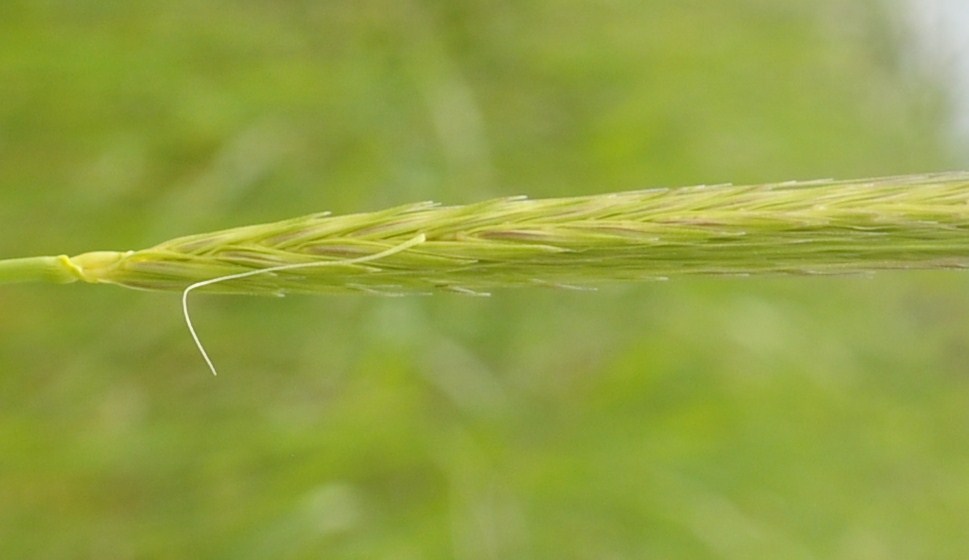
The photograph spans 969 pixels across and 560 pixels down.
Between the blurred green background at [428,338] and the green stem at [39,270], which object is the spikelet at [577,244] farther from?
the blurred green background at [428,338]

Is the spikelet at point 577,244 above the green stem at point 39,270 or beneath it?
beneath

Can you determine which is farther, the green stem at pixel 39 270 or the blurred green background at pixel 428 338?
the blurred green background at pixel 428 338

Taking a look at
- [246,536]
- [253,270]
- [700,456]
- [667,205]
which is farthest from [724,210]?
[700,456]

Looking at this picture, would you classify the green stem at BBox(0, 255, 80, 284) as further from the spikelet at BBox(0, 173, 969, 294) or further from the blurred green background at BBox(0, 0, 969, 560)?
the blurred green background at BBox(0, 0, 969, 560)

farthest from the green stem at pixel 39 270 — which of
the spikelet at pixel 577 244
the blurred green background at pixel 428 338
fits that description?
the blurred green background at pixel 428 338

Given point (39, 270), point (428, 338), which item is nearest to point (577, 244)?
point (39, 270)

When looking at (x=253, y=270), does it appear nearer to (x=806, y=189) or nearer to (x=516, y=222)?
(x=516, y=222)
